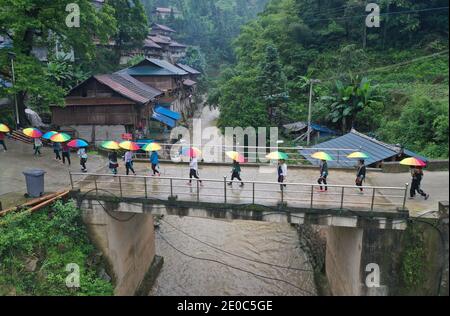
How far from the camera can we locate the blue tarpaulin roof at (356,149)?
15824mm

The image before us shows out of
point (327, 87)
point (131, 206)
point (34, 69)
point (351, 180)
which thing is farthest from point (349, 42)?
point (131, 206)

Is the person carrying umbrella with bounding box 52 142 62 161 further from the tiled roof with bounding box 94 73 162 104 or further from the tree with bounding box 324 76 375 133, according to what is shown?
the tree with bounding box 324 76 375 133

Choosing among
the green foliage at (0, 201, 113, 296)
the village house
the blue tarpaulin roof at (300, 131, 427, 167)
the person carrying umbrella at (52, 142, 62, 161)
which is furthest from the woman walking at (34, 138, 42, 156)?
the village house

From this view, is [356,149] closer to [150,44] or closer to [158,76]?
[158,76]

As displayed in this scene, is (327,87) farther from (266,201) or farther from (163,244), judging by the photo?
(266,201)

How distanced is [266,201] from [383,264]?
4.23 metres

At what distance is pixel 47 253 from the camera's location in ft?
40.8

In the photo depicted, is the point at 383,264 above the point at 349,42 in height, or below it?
below

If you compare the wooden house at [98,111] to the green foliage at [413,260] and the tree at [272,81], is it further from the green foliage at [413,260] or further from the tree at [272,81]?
the green foliage at [413,260]

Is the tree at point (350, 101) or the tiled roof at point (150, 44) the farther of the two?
the tiled roof at point (150, 44)

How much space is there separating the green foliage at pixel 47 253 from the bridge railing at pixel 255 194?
154 cm

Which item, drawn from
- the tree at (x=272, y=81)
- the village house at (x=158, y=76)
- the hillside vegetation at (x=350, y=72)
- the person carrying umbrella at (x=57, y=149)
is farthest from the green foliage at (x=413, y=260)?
the village house at (x=158, y=76)

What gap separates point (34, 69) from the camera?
20125 millimetres
